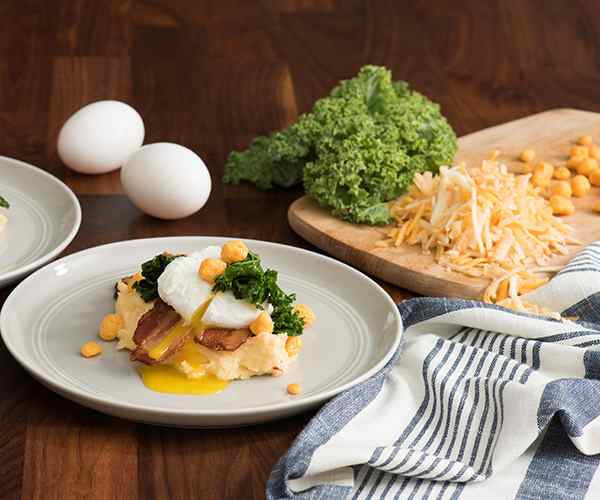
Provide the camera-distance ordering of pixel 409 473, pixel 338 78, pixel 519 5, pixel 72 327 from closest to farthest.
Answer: pixel 409 473 → pixel 72 327 → pixel 338 78 → pixel 519 5

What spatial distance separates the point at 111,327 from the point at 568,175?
5.44 feet

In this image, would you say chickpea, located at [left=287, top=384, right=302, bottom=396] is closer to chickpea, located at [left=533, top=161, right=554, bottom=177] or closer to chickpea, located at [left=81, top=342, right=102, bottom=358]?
chickpea, located at [left=81, top=342, right=102, bottom=358]

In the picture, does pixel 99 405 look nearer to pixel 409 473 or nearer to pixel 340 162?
pixel 409 473

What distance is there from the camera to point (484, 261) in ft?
10.2

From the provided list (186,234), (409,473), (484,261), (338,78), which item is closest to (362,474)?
(409,473)

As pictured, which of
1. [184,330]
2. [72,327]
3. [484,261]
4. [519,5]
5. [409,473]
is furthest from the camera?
[519,5]

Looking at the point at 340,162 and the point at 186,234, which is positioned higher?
the point at 340,162

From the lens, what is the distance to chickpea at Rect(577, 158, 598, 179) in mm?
3650

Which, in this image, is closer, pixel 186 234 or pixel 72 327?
pixel 72 327

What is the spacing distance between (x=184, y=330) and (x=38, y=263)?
1.83 feet

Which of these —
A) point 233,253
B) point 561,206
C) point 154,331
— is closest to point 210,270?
point 233,253

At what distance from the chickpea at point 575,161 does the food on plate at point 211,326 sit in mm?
1515

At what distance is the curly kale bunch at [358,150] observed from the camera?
3.28m

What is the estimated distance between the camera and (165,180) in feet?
10.5
